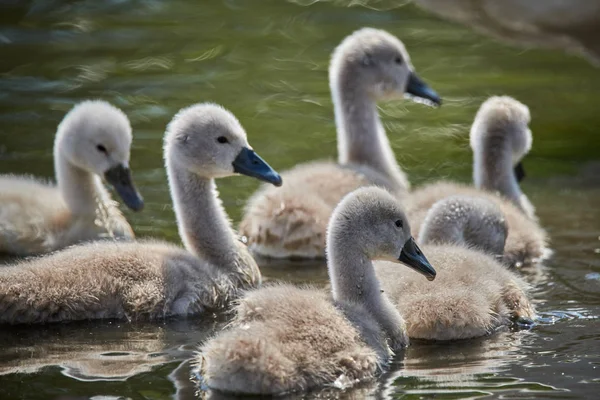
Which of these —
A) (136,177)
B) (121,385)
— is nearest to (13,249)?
(136,177)

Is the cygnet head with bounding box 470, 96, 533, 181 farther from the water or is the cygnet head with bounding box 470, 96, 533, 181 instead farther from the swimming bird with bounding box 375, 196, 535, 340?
the swimming bird with bounding box 375, 196, 535, 340

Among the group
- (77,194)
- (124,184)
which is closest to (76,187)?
(77,194)

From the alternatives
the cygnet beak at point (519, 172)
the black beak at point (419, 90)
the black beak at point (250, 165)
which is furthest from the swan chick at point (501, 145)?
the black beak at point (250, 165)

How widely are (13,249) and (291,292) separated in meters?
2.77

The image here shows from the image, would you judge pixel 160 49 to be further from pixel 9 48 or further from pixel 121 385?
pixel 121 385

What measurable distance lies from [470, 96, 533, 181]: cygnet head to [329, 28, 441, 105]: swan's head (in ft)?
3.16

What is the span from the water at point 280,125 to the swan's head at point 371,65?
0.74m

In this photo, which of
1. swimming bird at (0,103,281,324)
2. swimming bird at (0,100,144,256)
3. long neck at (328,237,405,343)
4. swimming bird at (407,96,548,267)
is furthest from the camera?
swimming bird at (407,96,548,267)

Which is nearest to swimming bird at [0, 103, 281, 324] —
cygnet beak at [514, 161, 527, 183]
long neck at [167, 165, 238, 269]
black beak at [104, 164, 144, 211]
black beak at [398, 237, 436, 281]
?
long neck at [167, 165, 238, 269]

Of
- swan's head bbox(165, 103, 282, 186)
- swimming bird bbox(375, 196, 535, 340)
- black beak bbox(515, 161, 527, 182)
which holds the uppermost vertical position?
swan's head bbox(165, 103, 282, 186)

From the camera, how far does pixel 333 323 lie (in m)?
6.38

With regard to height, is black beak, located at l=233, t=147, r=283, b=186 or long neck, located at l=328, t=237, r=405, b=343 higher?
black beak, located at l=233, t=147, r=283, b=186

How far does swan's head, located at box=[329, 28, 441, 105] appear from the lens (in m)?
10.2

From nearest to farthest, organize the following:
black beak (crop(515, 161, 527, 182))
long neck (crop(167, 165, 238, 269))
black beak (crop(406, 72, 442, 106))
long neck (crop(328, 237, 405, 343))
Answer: long neck (crop(328, 237, 405, 343)), long neck (crop(167, 165, 238, 269)), black beak (crop(515, 161, 527, 182)), black beak (crop(406, 72, 442, 106))
